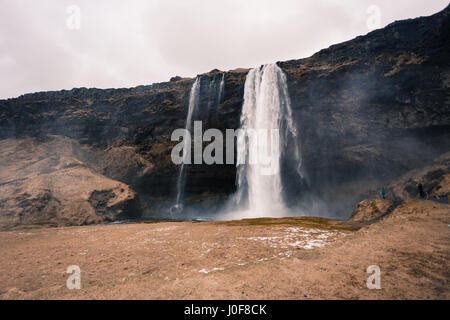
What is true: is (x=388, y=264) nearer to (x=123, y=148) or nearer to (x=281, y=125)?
(x=281, y=125)

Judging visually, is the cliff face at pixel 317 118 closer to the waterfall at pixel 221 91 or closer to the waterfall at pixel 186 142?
the waterfall at pixel 221 91

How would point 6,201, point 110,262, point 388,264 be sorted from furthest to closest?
1. point 6,201
2. point 110,262
3. point 388,264

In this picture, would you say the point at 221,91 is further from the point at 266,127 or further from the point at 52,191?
the point at 52,191

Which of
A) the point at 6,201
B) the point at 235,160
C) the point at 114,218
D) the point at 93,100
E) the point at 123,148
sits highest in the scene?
the point at 93,100

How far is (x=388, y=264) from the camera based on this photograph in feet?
17.2

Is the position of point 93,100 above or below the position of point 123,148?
above

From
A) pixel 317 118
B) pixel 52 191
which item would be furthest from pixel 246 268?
pixel 317 118

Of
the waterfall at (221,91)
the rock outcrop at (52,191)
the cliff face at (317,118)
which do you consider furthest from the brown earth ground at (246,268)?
the waterfall at (221,91)

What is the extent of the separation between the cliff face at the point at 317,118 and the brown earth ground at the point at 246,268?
26.4m

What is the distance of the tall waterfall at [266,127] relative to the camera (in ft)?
110
